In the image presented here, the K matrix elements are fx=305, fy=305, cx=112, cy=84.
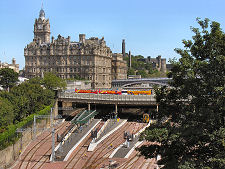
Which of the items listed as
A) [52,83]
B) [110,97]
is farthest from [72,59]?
[110,97]

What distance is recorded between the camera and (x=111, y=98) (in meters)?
66.9

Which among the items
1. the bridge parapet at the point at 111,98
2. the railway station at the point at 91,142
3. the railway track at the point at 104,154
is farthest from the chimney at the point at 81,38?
the railway track at the point at 104,154

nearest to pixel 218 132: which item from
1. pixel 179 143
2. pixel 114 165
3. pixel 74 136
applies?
pixel 179 143

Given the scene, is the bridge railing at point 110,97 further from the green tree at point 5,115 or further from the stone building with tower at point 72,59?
the stone building with tower at point 72,59

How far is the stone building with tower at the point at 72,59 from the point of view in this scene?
399 feet

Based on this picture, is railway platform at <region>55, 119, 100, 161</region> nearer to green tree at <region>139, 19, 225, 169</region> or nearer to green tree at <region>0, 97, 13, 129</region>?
green tree at <region>0, 97, 13, 129</region>

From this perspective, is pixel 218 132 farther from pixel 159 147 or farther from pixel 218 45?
pixel 218 45

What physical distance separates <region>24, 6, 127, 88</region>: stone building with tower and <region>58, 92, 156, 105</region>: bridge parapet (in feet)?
161

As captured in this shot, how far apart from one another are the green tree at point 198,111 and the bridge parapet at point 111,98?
37997 mm

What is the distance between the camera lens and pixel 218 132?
63.7 ft

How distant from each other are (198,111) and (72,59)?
349 ft

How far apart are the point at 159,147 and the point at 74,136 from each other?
3444 cm

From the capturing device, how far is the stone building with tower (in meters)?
122

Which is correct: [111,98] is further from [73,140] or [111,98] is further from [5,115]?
[5,115]
